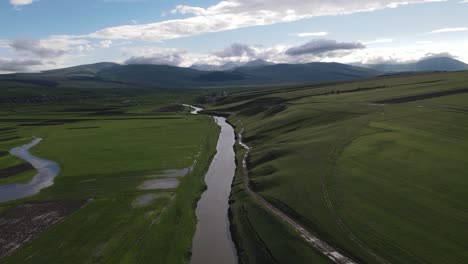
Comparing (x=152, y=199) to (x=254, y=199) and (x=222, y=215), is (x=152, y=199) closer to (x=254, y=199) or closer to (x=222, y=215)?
(x=222, y=215)

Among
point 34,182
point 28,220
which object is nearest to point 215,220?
point 28,220

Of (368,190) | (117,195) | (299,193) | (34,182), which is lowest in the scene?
(34,182)

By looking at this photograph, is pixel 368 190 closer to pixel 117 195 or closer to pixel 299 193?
pixel 299 193

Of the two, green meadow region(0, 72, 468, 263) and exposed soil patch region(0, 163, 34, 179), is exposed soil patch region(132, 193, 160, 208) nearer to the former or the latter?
green meadow region(0, 72, 468, 263)

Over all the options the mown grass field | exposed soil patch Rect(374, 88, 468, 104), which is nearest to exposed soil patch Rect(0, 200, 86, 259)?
the mown grass field

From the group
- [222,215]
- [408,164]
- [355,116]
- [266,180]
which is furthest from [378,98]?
[222,215]

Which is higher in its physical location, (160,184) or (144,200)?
(160,184)
